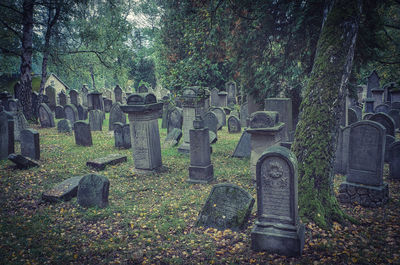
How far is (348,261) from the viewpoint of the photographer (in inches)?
169

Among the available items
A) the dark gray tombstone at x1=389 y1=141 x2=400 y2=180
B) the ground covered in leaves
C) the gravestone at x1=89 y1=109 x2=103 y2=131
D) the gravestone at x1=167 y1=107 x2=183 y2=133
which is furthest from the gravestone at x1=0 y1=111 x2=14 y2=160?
the dark gray tombstone at x1=389 y1=141 x2=400 y2=180

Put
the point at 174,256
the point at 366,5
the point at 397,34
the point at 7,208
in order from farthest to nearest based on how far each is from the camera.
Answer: the point at 397,34 < the point at 366,5 < the point at 7,208 < the point at 174,256

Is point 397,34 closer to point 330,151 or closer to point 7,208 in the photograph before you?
point 330,151

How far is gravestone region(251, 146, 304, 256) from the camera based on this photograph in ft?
14.7

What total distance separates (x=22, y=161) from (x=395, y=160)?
11.1 metres

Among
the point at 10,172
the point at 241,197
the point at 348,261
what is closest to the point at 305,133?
the point at 241,197

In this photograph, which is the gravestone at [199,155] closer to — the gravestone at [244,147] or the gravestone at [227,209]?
the gravestone at [244,147]

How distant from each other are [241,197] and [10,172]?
7296mm

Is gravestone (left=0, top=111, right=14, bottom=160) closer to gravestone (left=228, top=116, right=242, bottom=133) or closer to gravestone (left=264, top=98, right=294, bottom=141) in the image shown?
gravestone (left=264, top=98, right=294, bottom=141)

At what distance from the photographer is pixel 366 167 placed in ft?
21.9

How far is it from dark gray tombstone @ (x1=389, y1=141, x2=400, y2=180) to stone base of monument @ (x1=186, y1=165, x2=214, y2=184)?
5049mm

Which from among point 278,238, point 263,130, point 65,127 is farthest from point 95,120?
point 278,238

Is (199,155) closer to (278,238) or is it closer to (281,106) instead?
(281,106)

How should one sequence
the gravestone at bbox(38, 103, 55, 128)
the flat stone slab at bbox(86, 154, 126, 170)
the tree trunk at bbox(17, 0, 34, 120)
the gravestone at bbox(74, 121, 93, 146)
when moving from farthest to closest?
the gravestone at bbox(38, 103, 55, 128) → the tree trunk at bbox(17, 0, 34, 120) → the gravestone at bbox(74, 121, 93, 146) → the flat stone slab at bbox(86, 154, 126, 170)
